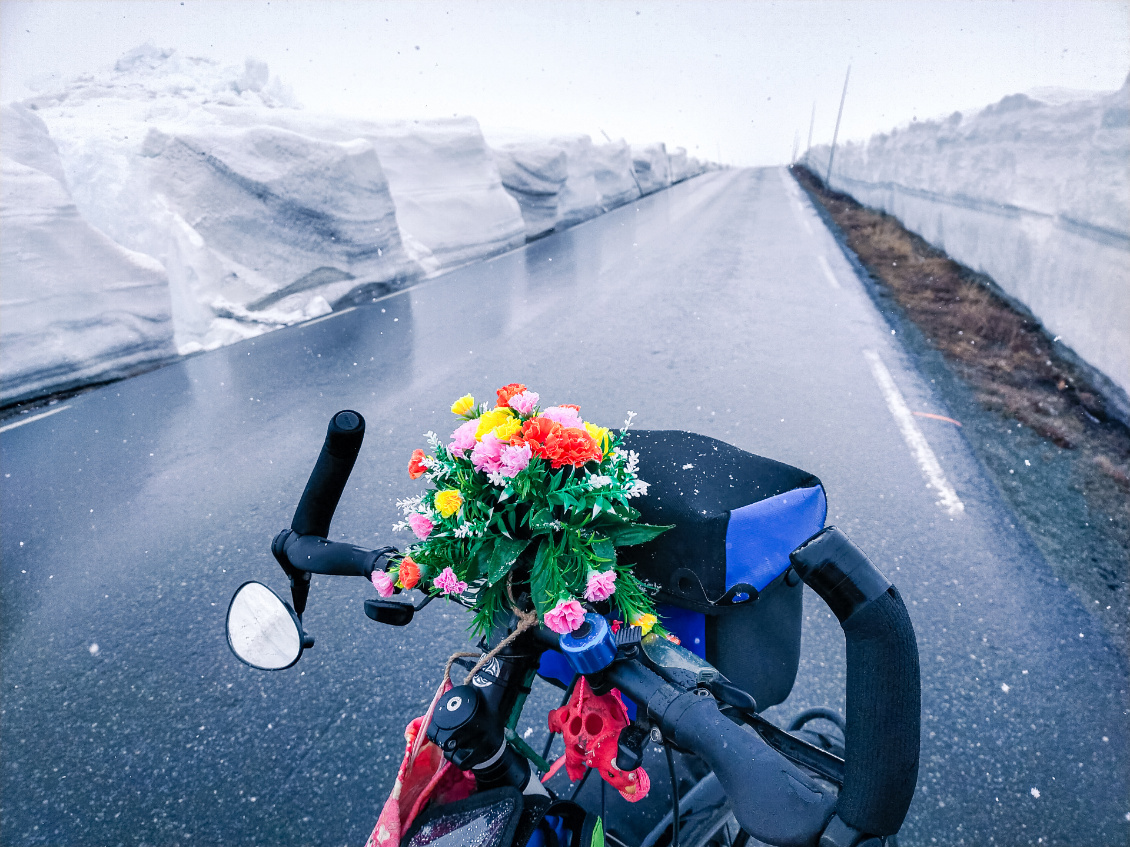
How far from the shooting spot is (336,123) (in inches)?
505

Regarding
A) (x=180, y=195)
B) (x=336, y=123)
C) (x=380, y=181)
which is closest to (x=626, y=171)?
(x=336, y=123)

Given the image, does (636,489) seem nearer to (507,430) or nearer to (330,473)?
(507,430)

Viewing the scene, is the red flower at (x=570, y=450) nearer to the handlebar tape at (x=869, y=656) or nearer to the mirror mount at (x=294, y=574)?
the handlebar tape at (x=869, y=656)

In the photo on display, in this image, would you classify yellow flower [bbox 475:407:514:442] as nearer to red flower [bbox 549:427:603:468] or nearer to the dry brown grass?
red flower [bbox 549:427:603:468]

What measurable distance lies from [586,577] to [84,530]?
13.6 ft

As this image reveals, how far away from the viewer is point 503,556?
1102 mm

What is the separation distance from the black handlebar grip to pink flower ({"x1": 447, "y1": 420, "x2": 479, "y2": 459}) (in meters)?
0.19

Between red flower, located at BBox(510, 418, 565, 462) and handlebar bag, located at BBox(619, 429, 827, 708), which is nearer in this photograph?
red flower, located at BBox(510, 418, 565, 462)

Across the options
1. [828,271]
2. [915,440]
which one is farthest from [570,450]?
[828,271]

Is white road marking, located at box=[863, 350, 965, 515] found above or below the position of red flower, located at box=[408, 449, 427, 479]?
below

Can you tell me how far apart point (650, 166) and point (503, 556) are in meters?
34.8

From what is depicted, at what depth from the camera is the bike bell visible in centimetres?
100

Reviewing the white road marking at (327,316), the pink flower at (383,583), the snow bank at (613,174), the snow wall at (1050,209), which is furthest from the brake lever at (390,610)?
the snow bank at (613,174)

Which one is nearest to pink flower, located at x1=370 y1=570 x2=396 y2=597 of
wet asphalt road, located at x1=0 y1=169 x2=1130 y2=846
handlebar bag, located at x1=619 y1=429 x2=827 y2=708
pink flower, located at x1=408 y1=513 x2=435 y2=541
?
pink flower, located at x1=408 y1=513 x2=435 y2=541
